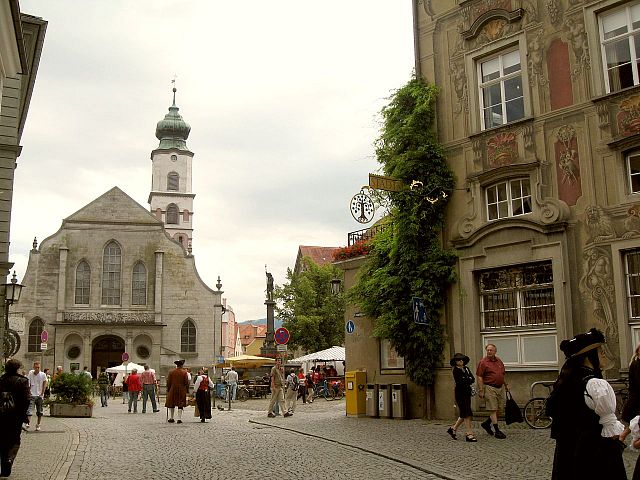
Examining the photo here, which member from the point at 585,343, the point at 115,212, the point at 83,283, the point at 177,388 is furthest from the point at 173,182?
the point at 585,343

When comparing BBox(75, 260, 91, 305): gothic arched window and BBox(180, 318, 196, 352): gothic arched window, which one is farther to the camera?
BBox(180, 318, 196, 352): gothic arched window

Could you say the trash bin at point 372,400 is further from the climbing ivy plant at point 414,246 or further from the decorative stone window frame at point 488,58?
A: the decorative stone window frame at point 488,58

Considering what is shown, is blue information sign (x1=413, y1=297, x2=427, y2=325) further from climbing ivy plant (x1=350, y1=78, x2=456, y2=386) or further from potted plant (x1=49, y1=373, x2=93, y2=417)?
potted plant (x1=49, y1=373, x2=93, y2=417)

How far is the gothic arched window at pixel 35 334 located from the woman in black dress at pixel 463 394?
46042 millimetres

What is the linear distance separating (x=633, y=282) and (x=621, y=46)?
16.2 feet

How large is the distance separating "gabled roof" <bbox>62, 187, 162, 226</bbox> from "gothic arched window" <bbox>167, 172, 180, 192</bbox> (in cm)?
2421

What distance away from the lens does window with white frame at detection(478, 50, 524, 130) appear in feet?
58.9

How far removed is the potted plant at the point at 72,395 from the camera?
23.5 meters

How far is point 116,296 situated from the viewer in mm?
56250

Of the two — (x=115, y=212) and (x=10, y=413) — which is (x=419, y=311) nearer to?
(x=10, y=413)

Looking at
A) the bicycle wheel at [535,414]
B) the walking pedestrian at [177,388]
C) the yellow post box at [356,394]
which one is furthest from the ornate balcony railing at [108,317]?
the bicycle wheel at [535,414]

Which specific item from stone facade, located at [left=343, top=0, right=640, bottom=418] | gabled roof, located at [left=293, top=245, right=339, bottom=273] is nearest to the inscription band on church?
gabled roof, located at [left=293, top=245, right=339, bottom=273]

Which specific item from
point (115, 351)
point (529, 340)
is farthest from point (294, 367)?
point (529, 340)

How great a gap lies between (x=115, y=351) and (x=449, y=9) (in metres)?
43.2
